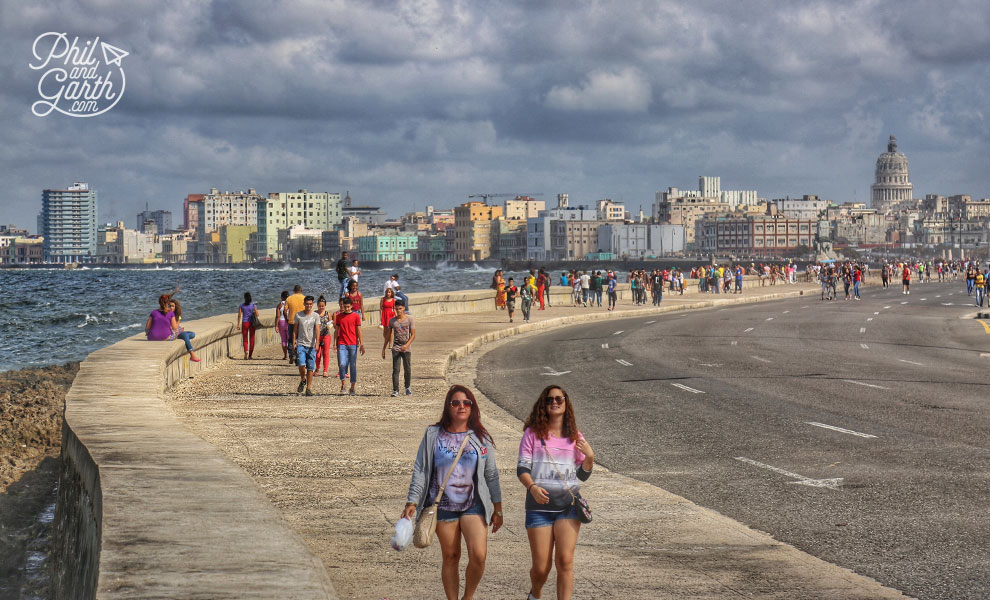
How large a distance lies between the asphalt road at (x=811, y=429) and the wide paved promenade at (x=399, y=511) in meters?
0.58

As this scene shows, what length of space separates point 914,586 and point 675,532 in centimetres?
207

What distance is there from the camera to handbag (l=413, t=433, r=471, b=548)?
6.70m

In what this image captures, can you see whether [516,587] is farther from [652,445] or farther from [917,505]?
[652,445]

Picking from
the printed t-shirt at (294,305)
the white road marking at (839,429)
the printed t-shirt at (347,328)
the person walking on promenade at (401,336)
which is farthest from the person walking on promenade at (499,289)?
the white road marking at (839,429)

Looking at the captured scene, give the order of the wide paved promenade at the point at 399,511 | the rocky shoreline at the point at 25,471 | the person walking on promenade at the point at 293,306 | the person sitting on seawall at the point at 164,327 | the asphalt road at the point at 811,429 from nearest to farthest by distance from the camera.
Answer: the wide paved promenade at the point at 399,511 → the asphalt road at the point at 811,429 → the rocky shoreline at the point at 25,471 → the person sitting on seawall at the point at 164,327 → the person walking on promenade at the point at 293,306

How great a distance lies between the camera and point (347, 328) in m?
19.1

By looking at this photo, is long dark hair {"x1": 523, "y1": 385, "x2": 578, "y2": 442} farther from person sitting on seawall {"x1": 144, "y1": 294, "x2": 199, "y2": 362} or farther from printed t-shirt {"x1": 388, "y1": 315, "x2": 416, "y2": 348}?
person sitting on seawall {"x1": 144, "y1": 294, "x2": 199, "y2": 362}

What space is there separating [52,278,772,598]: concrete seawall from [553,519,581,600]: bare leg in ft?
4.45

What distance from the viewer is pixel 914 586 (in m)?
7.90

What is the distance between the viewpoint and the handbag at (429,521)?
670cm

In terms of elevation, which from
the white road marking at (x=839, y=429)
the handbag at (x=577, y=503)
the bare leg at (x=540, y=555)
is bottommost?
the white road marking at (x=839, y=429)

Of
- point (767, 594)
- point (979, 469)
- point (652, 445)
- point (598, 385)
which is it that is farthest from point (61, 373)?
point (767, 594)

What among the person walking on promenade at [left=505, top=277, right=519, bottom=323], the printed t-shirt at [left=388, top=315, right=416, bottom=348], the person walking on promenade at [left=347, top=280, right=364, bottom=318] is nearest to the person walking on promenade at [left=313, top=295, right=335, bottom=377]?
the person walking on promenade at [left=347, top=280, right=364, bottom=318]

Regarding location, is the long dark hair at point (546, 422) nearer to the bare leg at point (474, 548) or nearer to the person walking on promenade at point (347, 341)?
the bare leg at point (474, 548)
